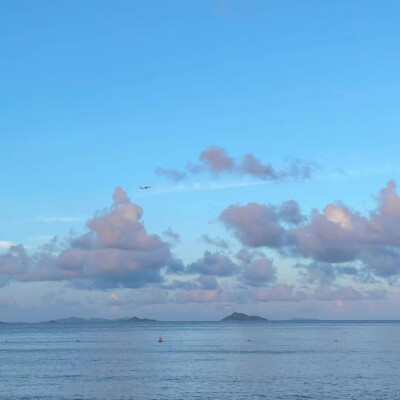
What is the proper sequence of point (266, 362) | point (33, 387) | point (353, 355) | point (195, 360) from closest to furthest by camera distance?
point (33, 387)
point (266, 362)
point (195, 360)
point (353, 355)

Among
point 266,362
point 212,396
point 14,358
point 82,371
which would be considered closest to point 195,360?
point 266,362

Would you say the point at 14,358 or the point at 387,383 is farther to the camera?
the point at 14,358

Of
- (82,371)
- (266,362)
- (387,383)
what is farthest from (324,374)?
(82,371)

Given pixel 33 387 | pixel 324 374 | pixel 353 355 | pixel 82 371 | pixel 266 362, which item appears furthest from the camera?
pixel 353 355

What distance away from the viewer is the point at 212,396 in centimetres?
8500

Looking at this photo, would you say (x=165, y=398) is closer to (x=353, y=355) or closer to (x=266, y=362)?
(x=266, y=362)

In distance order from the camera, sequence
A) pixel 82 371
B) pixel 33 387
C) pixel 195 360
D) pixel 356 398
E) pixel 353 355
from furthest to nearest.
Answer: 1. pixel 353 355
2. pixel 195 360
3. pixel 82 371
4. pixel 33 387
5. pixel 356 398

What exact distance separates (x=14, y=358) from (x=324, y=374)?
8323cm

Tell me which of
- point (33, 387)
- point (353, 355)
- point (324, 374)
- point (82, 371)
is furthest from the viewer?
point (353, 355)

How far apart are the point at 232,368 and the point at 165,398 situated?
39.6 m

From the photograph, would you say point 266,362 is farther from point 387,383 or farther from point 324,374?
point 387,383

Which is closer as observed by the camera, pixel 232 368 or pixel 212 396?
pixel 212 396

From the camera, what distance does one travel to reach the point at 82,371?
11781 cm

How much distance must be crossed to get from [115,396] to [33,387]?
17.0m
